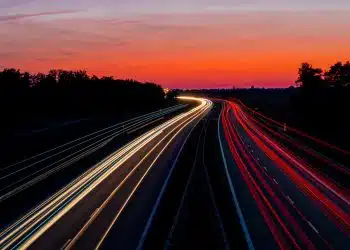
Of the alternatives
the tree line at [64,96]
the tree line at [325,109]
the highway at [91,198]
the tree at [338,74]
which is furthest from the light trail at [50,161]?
the tree at [338,74]

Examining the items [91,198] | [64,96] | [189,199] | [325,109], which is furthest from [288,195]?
[64,96]

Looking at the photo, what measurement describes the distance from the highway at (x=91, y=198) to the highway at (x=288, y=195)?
4.70m

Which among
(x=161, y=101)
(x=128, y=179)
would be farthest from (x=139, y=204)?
(x=161, y=101)

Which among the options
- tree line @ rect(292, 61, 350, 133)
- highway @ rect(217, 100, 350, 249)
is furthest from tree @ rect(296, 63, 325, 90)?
highway @ rect(217, 100, 350, 249)

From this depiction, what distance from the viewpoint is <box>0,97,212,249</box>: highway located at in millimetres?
21938

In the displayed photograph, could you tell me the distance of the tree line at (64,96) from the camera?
82.5 m

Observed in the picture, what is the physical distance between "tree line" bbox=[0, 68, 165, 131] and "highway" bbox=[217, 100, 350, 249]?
→ 3335 centimetres

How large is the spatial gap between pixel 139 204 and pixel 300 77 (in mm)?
90942

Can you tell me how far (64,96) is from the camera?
10212 cm

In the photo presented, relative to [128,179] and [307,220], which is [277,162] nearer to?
[128,179]

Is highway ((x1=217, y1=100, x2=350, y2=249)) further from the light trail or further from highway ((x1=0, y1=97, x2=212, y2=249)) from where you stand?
the light trail

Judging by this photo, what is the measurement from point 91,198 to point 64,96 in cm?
7422

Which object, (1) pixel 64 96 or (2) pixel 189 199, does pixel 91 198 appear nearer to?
(2) pixel 189 199

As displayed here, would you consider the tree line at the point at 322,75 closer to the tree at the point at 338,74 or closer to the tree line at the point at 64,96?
the tree at the point at 338,74
